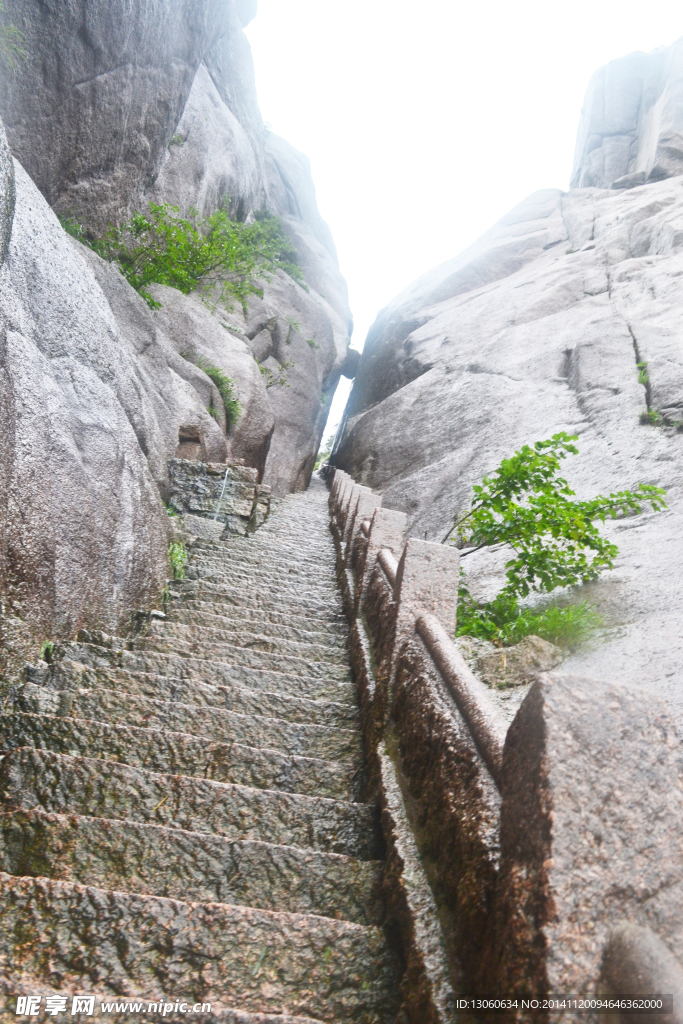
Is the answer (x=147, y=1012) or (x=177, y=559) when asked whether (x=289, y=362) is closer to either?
(x=177, y=559)

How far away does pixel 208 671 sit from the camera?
4.19 metres

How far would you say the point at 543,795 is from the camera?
156cm

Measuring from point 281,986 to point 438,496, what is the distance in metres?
8.82

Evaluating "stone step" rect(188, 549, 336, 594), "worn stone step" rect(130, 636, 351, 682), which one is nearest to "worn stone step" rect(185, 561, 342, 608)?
"stone step" rect(188, 549, 336, 594)

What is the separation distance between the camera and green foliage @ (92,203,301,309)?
11.9 meters

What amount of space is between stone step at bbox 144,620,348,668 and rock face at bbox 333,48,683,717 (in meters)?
1.89

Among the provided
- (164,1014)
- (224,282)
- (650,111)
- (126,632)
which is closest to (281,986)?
(164,1014)

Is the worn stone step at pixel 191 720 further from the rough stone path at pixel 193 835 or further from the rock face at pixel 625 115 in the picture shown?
the rock face at pixel 625 115

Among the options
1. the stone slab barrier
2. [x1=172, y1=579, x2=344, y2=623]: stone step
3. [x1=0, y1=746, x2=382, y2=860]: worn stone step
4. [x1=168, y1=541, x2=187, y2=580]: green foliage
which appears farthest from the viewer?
[x1=168, y1=541, x2=187, y2=580]: green foliage

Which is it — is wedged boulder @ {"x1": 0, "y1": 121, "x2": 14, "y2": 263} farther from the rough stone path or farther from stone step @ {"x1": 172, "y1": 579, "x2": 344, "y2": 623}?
stone step @ {"x1": 172, "y1": 579, "x2": 344, "y2": 623}

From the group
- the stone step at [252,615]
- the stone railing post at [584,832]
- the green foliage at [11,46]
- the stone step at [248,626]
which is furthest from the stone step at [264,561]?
the green foliage at [11,46]

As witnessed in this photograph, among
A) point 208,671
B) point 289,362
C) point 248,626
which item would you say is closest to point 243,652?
point 208,671

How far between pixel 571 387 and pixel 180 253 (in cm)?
843

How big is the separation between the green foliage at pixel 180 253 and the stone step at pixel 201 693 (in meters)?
9.58
